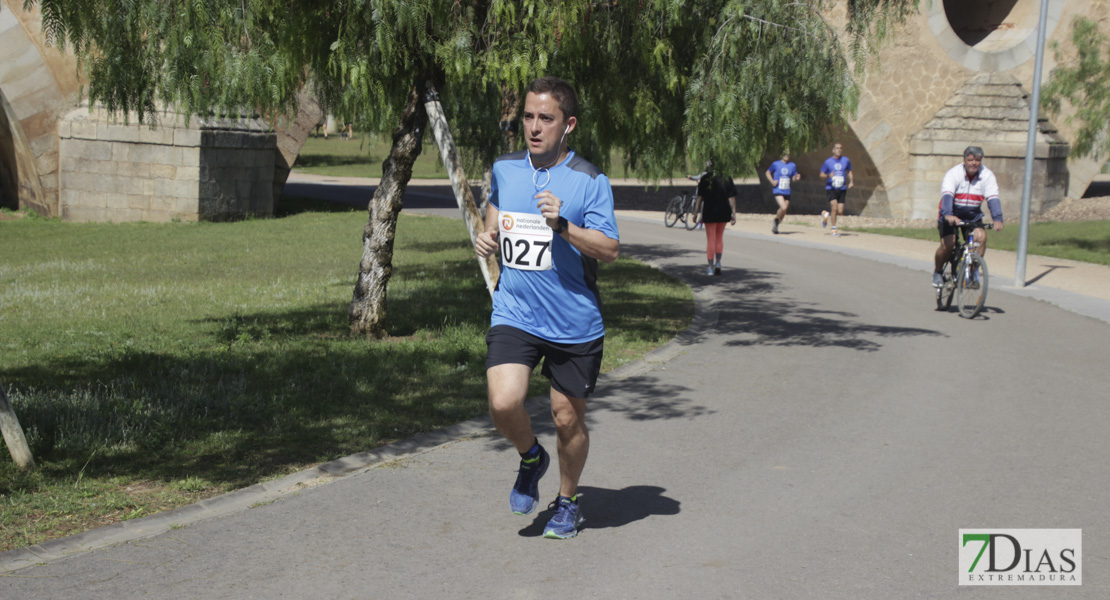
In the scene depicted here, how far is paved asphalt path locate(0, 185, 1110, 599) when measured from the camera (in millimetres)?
4199

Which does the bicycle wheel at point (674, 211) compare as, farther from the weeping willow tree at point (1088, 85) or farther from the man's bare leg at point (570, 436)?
the man's bare leg at point (570, 436)

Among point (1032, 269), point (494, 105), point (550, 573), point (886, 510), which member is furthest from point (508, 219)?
point (1032, 269)

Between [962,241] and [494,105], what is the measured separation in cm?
643

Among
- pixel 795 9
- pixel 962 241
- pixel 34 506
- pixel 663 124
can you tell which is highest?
pixel 795 9

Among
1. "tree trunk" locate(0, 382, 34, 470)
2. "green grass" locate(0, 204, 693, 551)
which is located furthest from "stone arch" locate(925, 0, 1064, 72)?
"tree trunk" locate(0, 382, 34, 470)

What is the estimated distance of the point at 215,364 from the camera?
26.6 feet

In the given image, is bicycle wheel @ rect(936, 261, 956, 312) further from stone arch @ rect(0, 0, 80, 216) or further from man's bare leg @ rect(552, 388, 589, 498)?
stone arch @ rect(0, 0, 80, 216)

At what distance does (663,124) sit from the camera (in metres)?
9.91

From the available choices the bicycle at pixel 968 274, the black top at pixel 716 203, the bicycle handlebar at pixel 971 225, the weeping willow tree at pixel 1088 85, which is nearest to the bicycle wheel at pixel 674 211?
the weeping willow tree at pixel 1088 85

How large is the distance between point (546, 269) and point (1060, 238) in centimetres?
1948

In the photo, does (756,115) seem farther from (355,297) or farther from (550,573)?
(550,573)

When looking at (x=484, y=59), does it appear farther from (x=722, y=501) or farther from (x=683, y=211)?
(x=683, y=211)

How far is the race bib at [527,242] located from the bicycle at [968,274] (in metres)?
8.35

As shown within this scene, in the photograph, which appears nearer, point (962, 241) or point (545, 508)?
point (545, 508)
